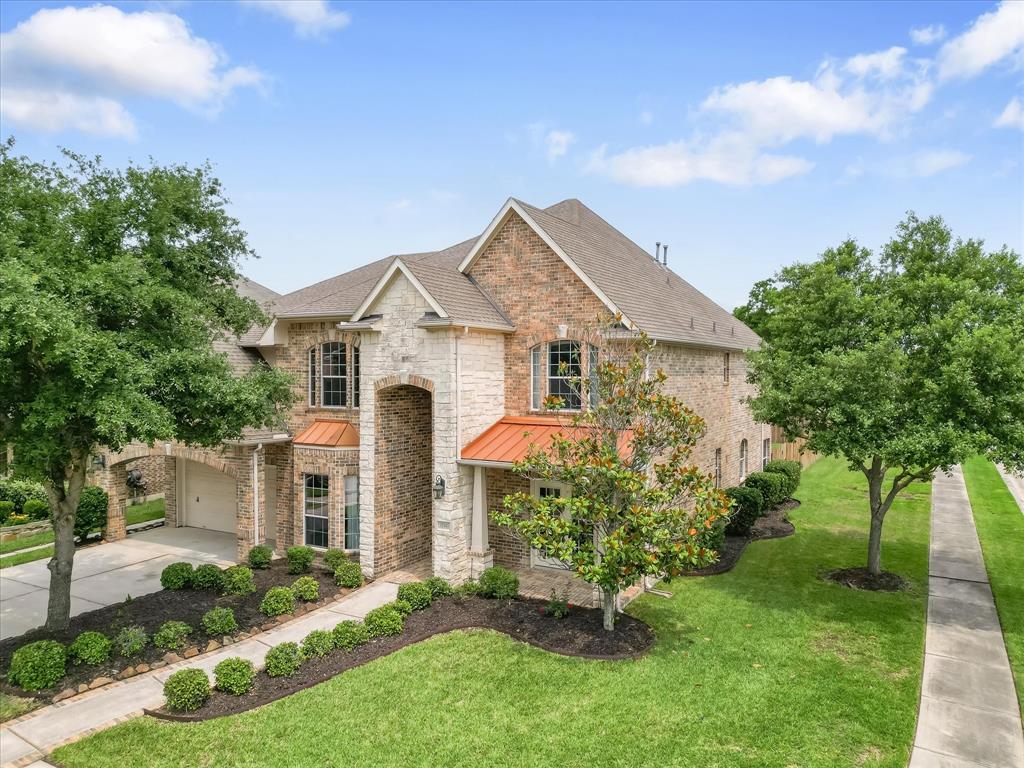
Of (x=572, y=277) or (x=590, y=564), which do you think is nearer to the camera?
(x=590, y=564)

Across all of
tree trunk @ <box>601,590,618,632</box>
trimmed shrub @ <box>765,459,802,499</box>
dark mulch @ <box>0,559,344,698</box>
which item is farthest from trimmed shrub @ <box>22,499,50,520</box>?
trimmed shrub @ <box>765,459,802,499</box>

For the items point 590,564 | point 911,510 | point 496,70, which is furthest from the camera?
point 911,510

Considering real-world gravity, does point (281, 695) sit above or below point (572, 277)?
below

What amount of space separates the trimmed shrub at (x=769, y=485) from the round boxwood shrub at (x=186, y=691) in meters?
18.0

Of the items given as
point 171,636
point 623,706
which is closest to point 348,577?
point 171,636

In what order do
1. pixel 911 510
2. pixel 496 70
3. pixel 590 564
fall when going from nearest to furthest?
pixel 590 564 → pixel 496 70 → pixel 911 510

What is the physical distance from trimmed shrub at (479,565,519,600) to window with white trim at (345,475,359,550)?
4.54 metres

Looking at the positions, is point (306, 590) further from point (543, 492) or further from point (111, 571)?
point (111, 571)

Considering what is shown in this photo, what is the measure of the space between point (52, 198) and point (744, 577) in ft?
56.8

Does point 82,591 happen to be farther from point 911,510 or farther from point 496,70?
point 911,510

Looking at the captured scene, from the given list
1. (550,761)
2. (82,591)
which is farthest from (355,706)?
(82,591)

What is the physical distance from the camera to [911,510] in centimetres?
2406

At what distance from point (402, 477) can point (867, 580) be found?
39.8ft

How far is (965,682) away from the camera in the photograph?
419 inches
